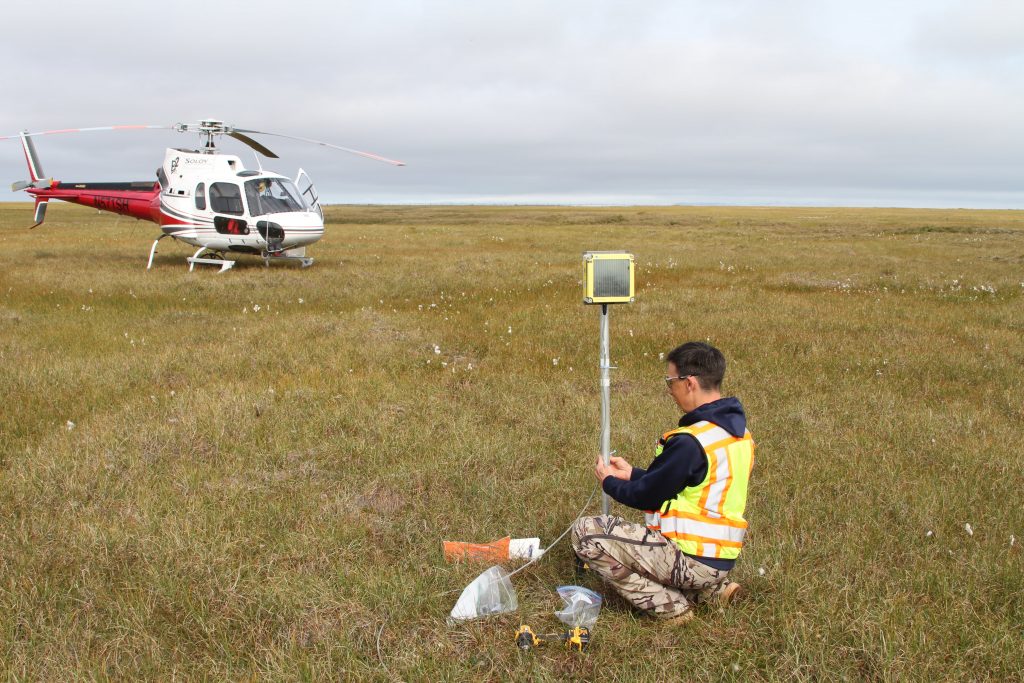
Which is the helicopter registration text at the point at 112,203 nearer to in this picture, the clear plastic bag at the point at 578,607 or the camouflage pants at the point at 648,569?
the clear plastic bag at the point at 578,607

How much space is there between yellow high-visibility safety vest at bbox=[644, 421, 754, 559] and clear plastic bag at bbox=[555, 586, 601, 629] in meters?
0.59

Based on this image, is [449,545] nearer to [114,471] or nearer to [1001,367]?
[114,471]

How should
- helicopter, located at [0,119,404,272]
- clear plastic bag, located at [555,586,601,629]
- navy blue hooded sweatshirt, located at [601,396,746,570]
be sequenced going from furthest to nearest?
helicopter, located at [0,119,404,272] < clear plastic bag, located at [555,586,601,629] < navy blue hooded sweatshirt, located at [601,396,746,570]

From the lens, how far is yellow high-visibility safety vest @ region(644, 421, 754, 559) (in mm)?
3490

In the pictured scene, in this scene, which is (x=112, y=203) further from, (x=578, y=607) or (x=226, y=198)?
(x=578, y=607)

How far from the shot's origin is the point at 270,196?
714 inches

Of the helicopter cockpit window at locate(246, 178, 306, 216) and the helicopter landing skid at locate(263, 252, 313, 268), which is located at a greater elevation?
the helicopter cockpit window at locate(246, 178, 306, 216)

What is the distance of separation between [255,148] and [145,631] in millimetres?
18044

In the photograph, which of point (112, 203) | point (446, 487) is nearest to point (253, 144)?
point (112, 203)

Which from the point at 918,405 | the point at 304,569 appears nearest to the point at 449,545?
the point at 304,569

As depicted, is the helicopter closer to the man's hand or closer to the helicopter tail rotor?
the helicopter tail rotor

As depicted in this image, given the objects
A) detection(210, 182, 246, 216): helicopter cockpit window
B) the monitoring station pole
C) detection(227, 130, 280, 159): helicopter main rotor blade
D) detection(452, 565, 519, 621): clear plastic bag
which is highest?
detection(227, 130, 280, 159): helicopter main rotor blade

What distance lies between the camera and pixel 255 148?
19.3 meters

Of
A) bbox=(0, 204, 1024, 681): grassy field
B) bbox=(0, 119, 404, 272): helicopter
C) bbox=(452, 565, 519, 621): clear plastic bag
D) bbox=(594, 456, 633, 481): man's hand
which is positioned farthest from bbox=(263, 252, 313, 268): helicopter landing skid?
bbox=(594, 456, 633, 481): man's hand
